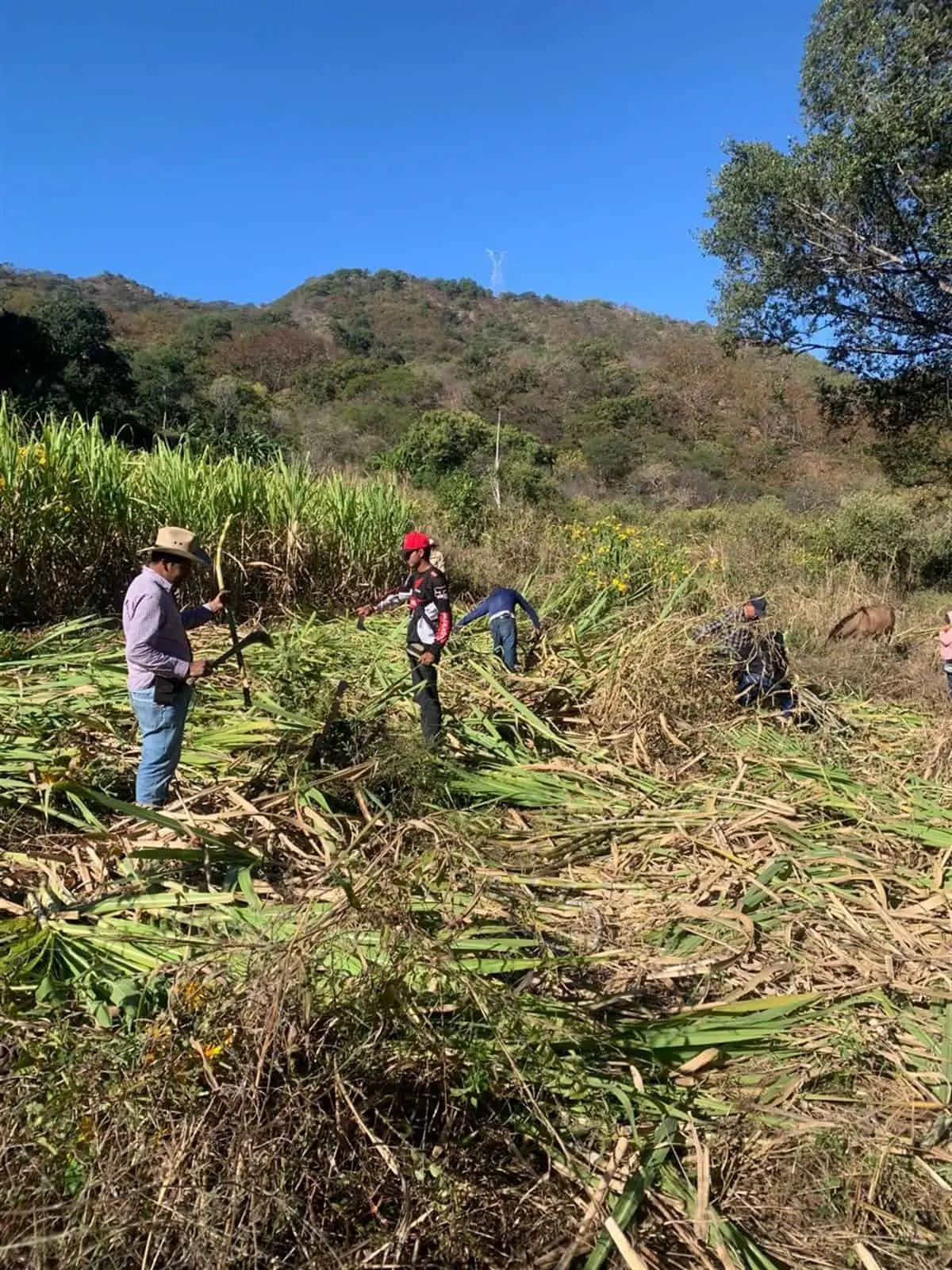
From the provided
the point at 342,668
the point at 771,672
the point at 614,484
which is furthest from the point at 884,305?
the point at 614,484

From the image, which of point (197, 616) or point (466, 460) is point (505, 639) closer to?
point (197, 616)

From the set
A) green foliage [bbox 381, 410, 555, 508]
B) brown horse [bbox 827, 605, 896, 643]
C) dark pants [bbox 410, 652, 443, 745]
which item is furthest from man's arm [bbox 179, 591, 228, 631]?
green foliage [bbox 381, 410, 555, 508]

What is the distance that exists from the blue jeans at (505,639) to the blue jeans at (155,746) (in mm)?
2588

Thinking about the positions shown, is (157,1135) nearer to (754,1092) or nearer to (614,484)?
(754,1092)

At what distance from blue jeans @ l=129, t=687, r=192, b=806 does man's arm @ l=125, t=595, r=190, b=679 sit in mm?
111

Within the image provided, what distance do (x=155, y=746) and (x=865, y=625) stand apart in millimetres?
6357

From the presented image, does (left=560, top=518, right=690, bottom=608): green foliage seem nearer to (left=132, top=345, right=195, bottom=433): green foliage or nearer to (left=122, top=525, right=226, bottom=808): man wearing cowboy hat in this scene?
(left=122, top=525, right=226, bottom=808): man wearing cowboy hat

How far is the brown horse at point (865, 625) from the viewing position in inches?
272

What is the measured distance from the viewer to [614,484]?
2739cm

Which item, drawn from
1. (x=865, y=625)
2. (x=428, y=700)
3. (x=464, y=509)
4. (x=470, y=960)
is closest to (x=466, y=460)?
(x=464, y=509)

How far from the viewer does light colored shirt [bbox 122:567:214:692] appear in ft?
10.0

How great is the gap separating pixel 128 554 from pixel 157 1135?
552cm

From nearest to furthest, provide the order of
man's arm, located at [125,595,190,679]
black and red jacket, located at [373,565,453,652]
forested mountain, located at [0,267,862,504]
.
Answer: man's arm, located at [125,595,190,679] → black and red jacket, located at [373,565,453,652] → forested mountain, located at [0,267,862,504]

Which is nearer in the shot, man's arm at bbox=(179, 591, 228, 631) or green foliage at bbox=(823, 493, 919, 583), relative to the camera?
man's arm at bbox=(179, 591, 228, 631)
